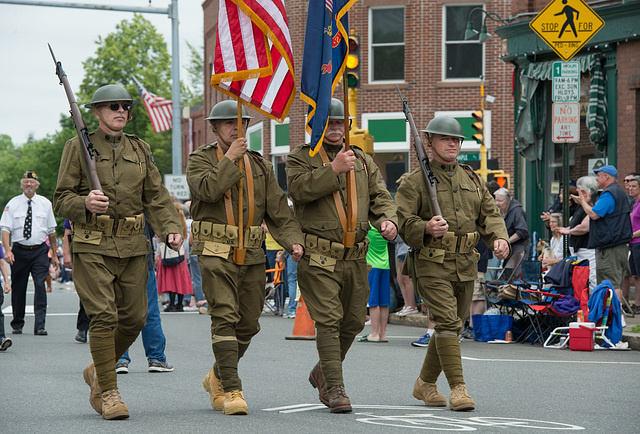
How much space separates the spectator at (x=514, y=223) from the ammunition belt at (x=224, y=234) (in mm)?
7528

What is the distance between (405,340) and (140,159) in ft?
21.9

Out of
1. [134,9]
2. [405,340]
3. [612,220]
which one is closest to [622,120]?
[612,220]

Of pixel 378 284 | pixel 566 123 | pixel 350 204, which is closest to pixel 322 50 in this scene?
pixel 350 204

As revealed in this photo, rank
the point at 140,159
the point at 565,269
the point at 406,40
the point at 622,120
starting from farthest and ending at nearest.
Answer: the point at 406,40
the point at 622,120
the point at 565,269
the point at 140,159

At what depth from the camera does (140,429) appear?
665 cm

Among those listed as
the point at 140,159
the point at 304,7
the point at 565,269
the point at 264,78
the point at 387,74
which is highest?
the point at 304,7

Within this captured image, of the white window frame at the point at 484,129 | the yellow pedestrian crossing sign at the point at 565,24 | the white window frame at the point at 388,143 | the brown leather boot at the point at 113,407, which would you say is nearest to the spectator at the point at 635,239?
the yellow pedestrian crossing sign at the point at 565,24

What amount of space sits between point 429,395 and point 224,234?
1.97 meters

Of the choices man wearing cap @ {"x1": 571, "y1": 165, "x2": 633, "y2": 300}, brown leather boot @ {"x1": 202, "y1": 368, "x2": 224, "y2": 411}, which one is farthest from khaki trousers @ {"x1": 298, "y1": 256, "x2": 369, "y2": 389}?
man wearing cap @ {"x1": 571, "y1": 165, "x2": 633, "y2": 300}

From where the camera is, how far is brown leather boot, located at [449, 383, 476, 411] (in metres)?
7.39

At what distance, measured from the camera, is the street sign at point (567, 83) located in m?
13.3

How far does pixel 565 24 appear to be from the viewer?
43.9 ft

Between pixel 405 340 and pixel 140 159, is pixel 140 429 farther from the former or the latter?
pixel 405 340

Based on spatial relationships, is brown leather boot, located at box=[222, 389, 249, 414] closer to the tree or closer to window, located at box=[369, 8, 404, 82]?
window, located at box=[369, 8, 404, 82]
